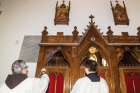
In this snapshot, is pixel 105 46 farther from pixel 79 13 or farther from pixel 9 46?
pixel 9 46

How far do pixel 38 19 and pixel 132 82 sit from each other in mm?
2871

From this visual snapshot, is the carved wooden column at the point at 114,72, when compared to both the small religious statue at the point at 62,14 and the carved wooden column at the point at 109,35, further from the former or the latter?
the small religious statue at the point at 62,14

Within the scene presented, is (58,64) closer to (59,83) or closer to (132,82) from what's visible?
(59,83)

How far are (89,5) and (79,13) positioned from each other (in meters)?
0.41

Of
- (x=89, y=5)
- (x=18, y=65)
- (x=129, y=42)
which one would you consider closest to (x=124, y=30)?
(x=129, y=42)

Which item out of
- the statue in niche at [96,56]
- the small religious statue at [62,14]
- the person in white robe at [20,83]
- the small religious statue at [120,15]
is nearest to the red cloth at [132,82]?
the statue in niche at [96,56]

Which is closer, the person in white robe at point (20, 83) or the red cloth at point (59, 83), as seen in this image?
the person in white robe at point (20, 83)

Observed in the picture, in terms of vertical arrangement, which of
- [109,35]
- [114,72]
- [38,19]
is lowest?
[114,72]

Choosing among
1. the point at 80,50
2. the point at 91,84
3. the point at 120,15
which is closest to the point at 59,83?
the point at 80,50

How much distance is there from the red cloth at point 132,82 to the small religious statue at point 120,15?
1498mm

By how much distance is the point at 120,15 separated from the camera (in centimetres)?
578

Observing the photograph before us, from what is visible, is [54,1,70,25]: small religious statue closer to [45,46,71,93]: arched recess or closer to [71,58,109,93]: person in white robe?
[45,46,71,93]: arched recess

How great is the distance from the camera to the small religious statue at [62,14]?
5.62 m

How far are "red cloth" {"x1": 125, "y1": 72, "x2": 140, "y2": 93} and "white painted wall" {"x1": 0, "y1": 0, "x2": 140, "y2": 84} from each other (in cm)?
119
